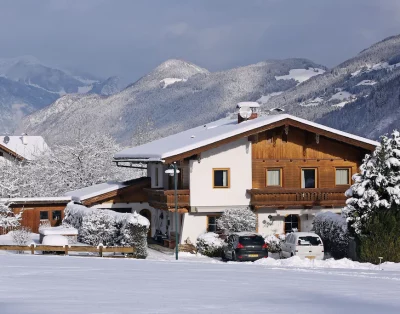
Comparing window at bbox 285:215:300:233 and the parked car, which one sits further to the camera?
window at bbox 285:215:300:233

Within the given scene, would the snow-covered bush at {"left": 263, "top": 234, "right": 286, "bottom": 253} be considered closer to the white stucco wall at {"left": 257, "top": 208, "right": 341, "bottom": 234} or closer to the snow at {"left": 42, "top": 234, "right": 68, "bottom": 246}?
the white stucco wall at {"left": 257, "top": 208, "right": 341, "bottom": 234}

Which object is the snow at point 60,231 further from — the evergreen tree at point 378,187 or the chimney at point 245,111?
the evergreen tree at point 378,187

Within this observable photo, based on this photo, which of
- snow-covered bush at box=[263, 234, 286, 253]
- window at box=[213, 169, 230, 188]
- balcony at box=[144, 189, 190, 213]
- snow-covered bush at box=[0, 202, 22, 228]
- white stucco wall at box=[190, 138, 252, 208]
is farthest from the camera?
snow-covered bush at box=[0, 202, 22, 228]

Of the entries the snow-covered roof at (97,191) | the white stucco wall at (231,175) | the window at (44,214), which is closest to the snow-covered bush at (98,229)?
the white stucco wall at (231,175)

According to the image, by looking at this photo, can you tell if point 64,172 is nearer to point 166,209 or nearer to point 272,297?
point 166,209

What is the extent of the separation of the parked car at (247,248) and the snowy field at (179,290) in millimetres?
11961

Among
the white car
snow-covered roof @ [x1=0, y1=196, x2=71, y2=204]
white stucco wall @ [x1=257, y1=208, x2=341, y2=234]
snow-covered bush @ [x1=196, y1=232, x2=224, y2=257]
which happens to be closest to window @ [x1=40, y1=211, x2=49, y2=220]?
snow-covered roof @ [x1=0, y1=196, x2=71, y2=204]

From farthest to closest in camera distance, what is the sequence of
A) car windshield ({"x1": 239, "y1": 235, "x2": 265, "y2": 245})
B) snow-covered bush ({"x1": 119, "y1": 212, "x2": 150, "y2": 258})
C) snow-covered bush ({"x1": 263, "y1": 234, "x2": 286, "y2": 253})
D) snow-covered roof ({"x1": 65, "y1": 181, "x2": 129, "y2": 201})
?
snow-covered roof ({"x1": 65, "y1": 181, "x2": 129, "y2": 201}) → snow-covered bush ({"x1": 263, "y1": 234, "x2": 286, "y2": 253}) → snow-covered bush ({"x1": 119, "y1": 212, "x2": 150, "y2": 258}) → car windshield ({"x1": 239, "y1": 235, "x2": 265, "y2": 245})

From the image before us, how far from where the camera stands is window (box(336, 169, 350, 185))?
46.9 metres

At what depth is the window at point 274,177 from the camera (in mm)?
45950

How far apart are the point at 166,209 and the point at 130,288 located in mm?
26283

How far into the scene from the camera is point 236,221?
43375mm

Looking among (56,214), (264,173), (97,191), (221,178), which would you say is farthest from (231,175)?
(56,214)

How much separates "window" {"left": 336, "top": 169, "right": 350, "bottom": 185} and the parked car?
37.1 ft
